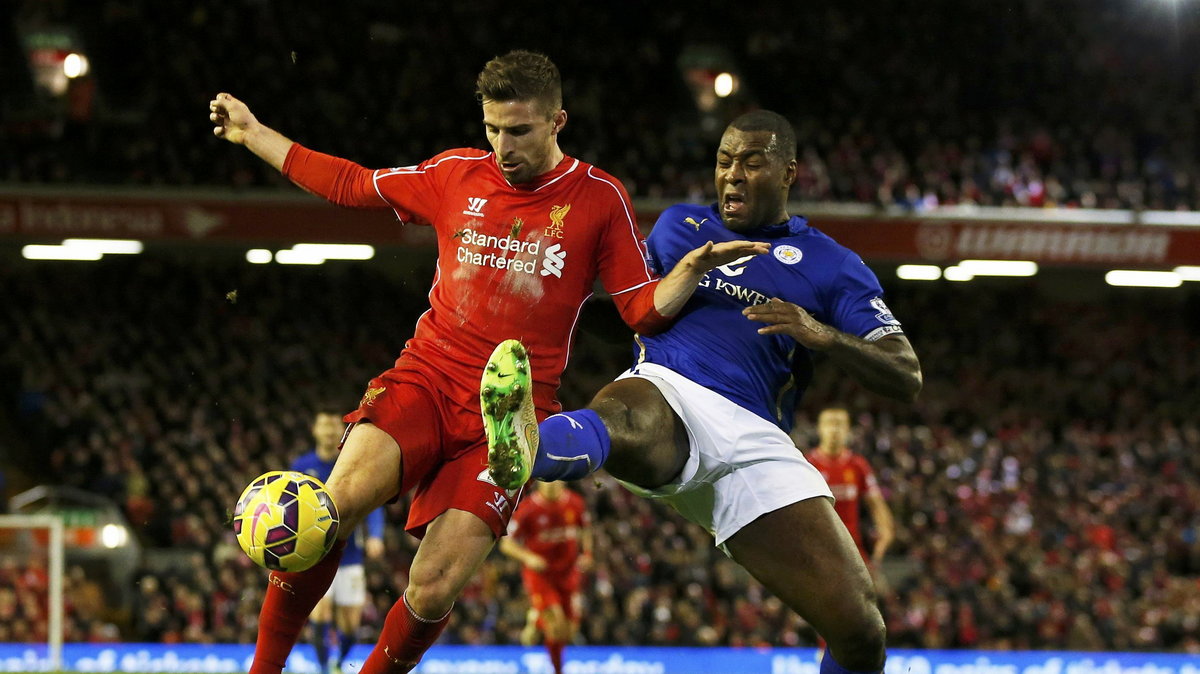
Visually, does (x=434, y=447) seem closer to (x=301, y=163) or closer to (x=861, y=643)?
(x=301, y=163)

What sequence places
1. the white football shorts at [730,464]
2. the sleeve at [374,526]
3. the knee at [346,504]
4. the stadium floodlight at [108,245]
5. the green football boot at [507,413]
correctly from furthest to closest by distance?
the stadium floodlight at [108,245], the sleeve at [374,526], the white football shorts at [730,464], the knee at [346,504], the green football boot at [507,413]

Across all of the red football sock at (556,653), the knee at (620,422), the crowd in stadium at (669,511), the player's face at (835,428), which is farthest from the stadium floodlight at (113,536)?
the knee at (620,422)

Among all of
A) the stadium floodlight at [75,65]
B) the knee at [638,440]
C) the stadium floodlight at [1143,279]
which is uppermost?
the knee at [638,440]

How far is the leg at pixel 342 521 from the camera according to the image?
189 inches

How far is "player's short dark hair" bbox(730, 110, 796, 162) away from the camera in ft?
18.1

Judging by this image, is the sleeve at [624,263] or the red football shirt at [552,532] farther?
the red football shirt at [552,532]

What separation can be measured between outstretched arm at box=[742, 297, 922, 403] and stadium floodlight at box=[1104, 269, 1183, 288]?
66.3 ft

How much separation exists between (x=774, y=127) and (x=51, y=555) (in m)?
9.77

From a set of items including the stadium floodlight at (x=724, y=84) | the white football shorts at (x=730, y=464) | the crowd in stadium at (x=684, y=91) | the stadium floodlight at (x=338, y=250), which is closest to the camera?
the white football shorts at (x=730, y=464)

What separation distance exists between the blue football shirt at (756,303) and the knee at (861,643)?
0.86m

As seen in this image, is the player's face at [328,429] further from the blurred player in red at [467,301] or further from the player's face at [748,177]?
the player's face at [748,177]

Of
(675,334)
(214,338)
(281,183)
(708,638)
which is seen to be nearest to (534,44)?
(281,183)

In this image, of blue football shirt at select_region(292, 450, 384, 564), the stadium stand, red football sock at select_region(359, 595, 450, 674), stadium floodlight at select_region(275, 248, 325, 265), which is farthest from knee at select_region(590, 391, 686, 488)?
stadium floodlight at select_region(275, 248, 325, 265)

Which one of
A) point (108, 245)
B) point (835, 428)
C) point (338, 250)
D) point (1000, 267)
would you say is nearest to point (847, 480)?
point (835, 428)
